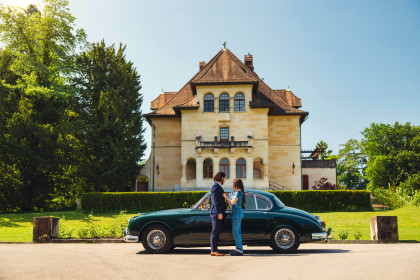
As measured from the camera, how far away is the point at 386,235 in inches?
494

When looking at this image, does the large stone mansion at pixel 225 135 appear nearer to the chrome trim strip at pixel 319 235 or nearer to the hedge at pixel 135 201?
the hedge at pixel 135 201

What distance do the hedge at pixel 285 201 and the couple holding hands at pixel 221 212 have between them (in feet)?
59.1

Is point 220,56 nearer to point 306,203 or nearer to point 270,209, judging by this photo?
point 306,203

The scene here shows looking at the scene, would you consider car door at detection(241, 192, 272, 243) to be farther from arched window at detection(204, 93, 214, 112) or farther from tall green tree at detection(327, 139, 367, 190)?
tall green tree at detection(327, 139, 367, 190)

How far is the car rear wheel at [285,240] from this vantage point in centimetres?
973

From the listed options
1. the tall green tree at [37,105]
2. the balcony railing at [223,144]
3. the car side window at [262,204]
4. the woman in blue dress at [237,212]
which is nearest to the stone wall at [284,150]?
the balcony railing at [223,144]

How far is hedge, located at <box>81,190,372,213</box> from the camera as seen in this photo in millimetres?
27531

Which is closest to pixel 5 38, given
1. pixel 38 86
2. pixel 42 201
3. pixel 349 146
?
pixel 38 86

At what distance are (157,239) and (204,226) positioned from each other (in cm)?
119

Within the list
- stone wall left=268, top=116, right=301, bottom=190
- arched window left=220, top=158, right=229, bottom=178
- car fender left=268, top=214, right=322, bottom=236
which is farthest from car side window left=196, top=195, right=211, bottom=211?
stone wall left=268, top=116, right=301, bottom=190

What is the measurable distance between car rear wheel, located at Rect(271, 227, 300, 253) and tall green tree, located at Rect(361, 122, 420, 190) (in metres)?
51.1

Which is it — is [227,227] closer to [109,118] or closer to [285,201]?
[285,201]

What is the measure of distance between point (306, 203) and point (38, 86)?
2328cm

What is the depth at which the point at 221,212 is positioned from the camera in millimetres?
9078
